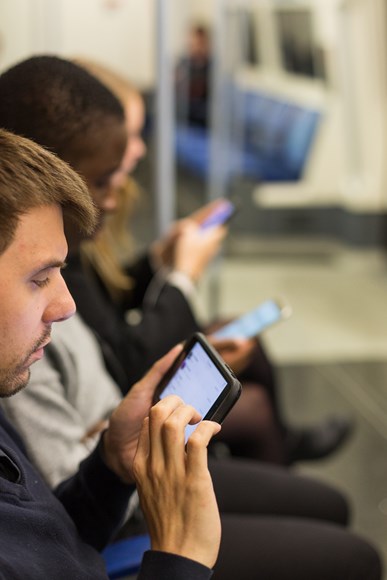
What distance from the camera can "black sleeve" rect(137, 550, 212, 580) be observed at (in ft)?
2.92

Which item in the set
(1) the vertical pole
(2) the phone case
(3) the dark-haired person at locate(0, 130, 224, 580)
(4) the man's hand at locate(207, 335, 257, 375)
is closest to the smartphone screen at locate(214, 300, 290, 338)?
(4) the man's hand at locate(207, 335, 257, 375)

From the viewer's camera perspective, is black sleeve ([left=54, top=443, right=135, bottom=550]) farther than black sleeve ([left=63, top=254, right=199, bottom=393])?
No

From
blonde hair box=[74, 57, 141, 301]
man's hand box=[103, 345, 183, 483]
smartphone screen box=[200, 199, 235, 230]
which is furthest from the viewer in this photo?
smartphone screen box=[200, 199, 235, 230]

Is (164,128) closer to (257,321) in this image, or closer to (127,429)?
(257,321)

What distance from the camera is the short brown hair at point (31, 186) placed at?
854 mm

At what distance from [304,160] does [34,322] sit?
4.15 m

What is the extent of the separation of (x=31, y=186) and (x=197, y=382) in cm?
37

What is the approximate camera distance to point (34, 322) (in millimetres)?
905

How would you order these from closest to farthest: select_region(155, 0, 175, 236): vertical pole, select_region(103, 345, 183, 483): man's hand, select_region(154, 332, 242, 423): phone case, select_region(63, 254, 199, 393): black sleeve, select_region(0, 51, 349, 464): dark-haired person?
select_region(154, 332, 242, 423): phone case
select_region(103, 345, 183, 483): man's hand
select_region(0, 51, 349, 464): dark-haired person
select_region(63, 254, 199, 393): black sleeve
select_region(155, 0, 175, 236): vertical pole

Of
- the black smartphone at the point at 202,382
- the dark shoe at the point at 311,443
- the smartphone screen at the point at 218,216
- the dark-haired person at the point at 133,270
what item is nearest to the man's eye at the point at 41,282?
the dark-haired person at the point at 133,270

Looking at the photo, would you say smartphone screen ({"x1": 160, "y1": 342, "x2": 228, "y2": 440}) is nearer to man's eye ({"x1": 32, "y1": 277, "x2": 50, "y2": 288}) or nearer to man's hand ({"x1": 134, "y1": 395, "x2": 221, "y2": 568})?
man's hand ({"x1": 134, "y1": 395, "x2": 221, "y2": 568})

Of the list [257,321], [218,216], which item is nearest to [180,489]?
[257,321]

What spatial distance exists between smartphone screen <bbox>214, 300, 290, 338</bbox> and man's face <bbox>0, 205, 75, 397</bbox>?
1.01 m

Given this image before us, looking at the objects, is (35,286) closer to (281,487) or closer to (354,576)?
(354,576)
